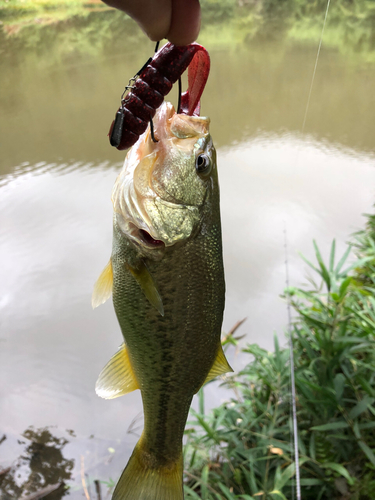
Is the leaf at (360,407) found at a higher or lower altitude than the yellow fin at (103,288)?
lower

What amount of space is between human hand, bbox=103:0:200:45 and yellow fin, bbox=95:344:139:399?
27.8 inches

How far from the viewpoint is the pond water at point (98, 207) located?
2.23 metres

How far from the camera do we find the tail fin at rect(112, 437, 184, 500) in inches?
35.8

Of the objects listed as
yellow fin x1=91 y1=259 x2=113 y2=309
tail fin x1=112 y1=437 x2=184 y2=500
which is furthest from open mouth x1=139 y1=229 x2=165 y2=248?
tail fin x1=112 y1=437 x2=184 y2=500

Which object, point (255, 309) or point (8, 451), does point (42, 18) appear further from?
point (8, 451)

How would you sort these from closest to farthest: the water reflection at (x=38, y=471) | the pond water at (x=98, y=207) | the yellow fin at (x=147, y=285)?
the yellow fin at (x=147, y=285), the water reflection at (x=38, y=471), the pond water at (x=98, y=207)

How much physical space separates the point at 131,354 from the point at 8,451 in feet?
5.52

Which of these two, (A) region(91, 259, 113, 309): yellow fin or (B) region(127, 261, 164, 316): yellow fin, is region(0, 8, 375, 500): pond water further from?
(B) region(127, 261, 164, 316): yellow fin

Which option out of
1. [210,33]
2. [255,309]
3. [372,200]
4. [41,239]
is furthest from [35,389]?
[210,33]

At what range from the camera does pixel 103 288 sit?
0.91m

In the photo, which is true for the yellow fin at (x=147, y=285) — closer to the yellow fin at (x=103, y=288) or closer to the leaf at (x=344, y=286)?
the yellow fin at (x=103, y=288)

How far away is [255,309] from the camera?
2.74 metres

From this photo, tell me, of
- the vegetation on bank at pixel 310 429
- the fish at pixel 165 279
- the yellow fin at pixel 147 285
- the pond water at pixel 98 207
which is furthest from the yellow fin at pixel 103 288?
the pond water at pixel 98 207

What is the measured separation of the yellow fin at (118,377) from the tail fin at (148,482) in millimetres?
191
